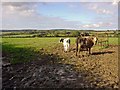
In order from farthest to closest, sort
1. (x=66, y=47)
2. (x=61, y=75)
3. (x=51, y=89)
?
(x=66, y=47) → (x=61, y=75) → (x=51, y=89)

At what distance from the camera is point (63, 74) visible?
45.6 ft

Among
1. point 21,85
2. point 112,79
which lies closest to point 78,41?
point 112,79

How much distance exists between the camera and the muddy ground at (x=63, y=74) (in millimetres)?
Result: 11766

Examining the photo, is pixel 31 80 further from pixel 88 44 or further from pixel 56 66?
pixel 88 44

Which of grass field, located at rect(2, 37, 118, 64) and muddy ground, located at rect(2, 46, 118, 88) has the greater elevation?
grass field, located at rect(2, 37, 118, 64)

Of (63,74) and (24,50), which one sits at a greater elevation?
(24,50)

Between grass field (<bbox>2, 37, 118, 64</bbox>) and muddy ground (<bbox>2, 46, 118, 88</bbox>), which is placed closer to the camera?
muddy ground (<bbox>2, 46, 118, 88</bbox>)

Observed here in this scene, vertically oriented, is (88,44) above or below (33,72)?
above

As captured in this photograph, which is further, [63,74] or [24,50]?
[24,50]

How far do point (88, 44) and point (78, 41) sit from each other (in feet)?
3.24

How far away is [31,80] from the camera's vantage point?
1275 cm

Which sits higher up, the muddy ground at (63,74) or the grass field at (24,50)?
the grass field at (24,50)

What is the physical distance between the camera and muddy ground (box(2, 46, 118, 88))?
1177 centimetres

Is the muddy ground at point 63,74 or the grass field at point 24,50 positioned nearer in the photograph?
the muddy ground at point 63,74
